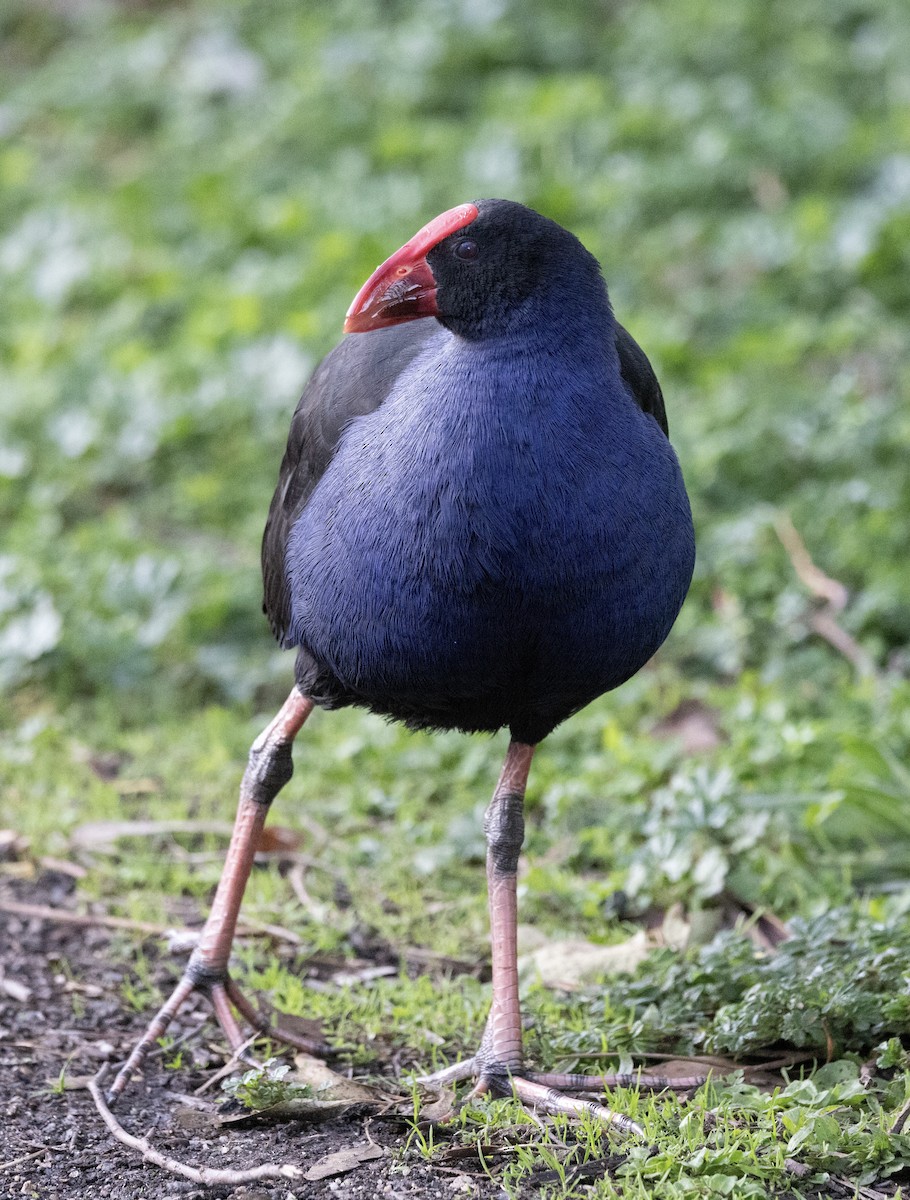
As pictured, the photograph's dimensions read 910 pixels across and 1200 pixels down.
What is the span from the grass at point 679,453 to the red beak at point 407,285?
4.71 feet

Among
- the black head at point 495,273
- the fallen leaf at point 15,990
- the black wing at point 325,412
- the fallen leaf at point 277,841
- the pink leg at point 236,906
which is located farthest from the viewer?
the fallen leaf at point 277,841

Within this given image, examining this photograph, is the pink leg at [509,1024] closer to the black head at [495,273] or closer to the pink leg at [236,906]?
the pink leg at [236,906]

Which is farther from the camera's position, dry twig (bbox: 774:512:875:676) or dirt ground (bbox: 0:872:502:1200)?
dry twig (bbox: 774:512:875:676)

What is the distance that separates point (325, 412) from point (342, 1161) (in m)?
1.41

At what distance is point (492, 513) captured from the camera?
8.61ft

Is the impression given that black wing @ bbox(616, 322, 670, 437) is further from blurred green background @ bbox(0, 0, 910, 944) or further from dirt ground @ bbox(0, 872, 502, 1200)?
dirt ground @ bbox(0, 872, 502, 1200)

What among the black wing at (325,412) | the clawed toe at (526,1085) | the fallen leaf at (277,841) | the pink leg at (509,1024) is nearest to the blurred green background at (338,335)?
the fallen leaf at (277,841)

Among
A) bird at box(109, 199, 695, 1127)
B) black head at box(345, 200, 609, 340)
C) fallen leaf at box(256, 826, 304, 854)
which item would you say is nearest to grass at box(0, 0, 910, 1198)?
fallen leaf at box(256, 826, 304, 854)

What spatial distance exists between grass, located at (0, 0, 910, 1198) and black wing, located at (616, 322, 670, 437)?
1071 mm

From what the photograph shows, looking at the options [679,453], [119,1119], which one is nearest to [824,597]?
[679,453]

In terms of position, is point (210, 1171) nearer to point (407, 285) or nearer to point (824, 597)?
point (407, 285)

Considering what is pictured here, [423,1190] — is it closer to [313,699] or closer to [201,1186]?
[201,1186]

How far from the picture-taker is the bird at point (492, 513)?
2.64 m

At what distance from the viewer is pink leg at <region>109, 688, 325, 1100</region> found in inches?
125
